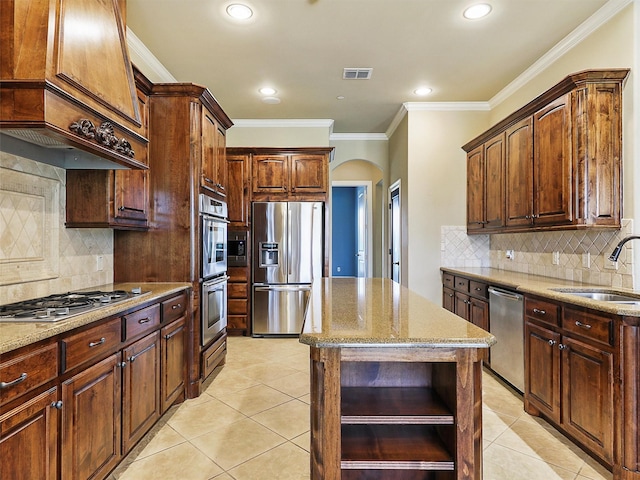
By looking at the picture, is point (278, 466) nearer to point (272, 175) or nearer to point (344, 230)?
point (272, 175)

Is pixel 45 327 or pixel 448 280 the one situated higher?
pixel 45 327

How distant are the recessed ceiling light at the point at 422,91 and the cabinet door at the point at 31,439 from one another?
14.1 ft

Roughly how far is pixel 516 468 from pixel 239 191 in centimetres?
403

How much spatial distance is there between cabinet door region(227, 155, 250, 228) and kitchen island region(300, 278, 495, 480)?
3.47 metres

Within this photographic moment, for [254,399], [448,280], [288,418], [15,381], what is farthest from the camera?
[448,280]

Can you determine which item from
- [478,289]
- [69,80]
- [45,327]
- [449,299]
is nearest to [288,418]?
[45,327]

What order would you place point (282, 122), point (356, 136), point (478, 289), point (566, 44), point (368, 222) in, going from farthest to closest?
point (368, 222) → point (356, 136) → point (282, 122) → point (478, 289) → point (566, 44)

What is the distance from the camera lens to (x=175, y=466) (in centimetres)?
204

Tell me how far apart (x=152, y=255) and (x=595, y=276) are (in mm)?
3441

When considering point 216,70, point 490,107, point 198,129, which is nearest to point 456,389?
point 198,129

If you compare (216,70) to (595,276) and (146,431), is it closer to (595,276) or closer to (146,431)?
(146,431)

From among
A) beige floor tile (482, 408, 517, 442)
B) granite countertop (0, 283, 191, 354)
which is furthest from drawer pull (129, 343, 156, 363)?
beige floor tile (482, 408, 517, 442)

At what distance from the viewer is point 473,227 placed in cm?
436

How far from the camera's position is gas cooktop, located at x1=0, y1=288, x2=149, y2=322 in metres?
1.51
